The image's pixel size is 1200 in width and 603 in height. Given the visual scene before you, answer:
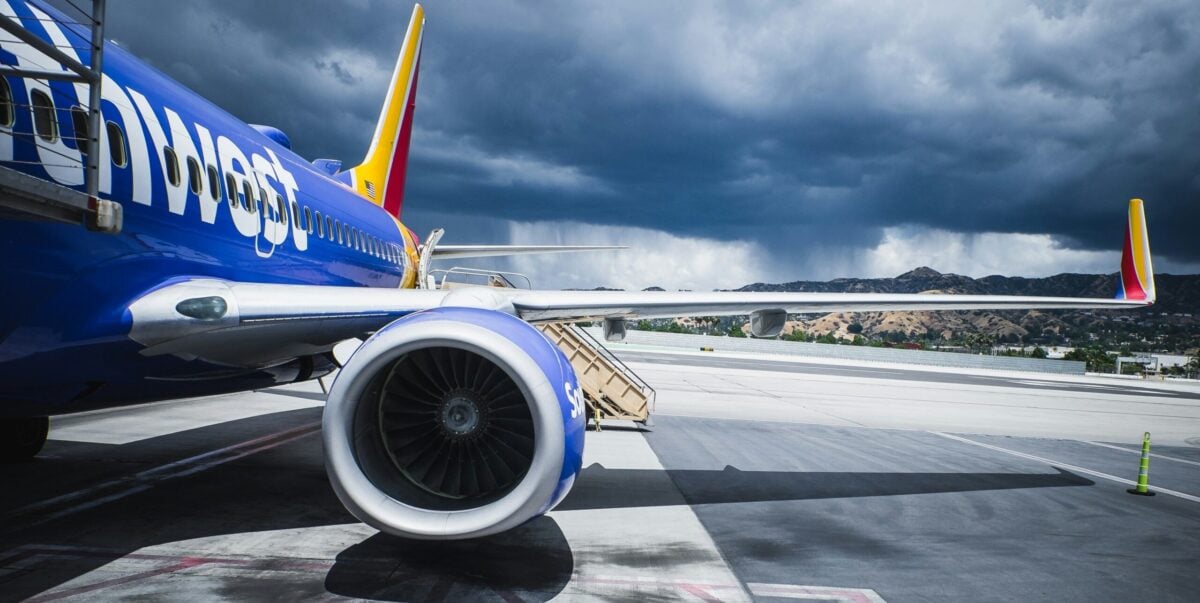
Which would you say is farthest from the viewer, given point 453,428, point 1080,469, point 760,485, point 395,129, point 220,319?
point 395,129

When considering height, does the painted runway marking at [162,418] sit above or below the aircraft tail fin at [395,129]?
below

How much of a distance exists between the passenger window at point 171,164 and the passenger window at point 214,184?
459mm

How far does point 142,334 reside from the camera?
16.0ft

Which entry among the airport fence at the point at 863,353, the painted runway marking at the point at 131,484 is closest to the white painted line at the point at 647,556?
the painted runway marking at the point at 131,484

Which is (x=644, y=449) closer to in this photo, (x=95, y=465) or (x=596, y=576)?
(x=596, y=576)

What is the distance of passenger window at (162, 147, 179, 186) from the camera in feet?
17.5

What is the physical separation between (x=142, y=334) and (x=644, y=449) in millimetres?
8992

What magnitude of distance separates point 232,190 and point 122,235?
Answer: 170 cm

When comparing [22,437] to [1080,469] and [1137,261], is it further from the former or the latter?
[1080,469]

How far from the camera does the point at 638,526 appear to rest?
745cm

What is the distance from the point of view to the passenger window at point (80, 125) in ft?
14.9

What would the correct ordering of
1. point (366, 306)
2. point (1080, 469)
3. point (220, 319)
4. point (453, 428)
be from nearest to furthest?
1. point (220, 319)
2. point (453, 428)
3. point (366, 306)
4. point (1080, 469)

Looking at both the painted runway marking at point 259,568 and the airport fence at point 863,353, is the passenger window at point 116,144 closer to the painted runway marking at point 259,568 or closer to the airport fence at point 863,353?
the painted runway marking at point 259,568

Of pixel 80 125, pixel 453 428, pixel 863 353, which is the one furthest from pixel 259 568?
pixel 863 353
